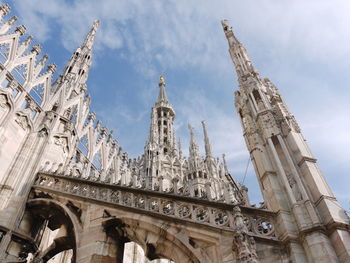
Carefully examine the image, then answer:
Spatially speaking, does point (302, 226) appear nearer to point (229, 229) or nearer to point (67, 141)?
point (229, 229)

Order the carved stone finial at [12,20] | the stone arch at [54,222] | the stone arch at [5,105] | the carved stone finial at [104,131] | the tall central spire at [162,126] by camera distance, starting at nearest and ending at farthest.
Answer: the stone arch at [54,222] < the stone arch at [5,105] < the carved stone finial at [12,20] < the carved stone finial at [104,131] < the tall central spire at [162,126]

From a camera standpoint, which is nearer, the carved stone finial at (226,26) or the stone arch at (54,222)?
the stone arch at (54,222)

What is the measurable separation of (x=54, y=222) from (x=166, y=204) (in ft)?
14.5

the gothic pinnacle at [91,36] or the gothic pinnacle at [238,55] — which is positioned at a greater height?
the gothic pinnacle at [91,36]

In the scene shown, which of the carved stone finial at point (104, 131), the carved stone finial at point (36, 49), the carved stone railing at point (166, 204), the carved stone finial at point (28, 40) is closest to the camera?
the carved stone railing at point (166, 204)

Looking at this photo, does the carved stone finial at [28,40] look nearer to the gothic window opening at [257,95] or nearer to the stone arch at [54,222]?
the stone arch at [54,222]

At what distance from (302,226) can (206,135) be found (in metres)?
28.0

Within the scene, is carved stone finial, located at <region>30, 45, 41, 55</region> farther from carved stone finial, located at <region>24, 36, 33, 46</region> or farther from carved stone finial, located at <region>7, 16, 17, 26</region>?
carved stone finial, located at <region>7, 16, 17, 26</region>

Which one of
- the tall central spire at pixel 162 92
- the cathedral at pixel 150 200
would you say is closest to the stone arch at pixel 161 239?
the cathedral at pixel 150 200

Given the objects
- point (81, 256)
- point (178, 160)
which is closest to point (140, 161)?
point (178, 160)

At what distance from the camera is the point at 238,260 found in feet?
19.4

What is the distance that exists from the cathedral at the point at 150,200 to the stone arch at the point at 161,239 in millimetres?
25

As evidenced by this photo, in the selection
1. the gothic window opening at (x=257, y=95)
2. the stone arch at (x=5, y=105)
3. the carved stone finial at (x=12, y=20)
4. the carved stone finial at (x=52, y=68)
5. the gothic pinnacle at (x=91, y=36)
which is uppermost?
the gothic pinnacle at (x=91, y=36)

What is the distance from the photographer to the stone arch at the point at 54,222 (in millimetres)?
8547
